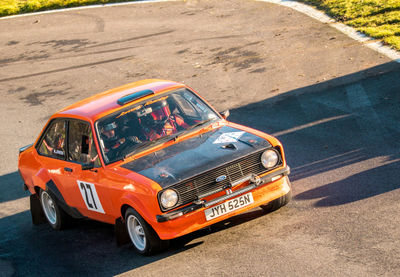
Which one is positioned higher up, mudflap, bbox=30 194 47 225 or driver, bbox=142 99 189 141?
driver, bbox=142 99 189 141

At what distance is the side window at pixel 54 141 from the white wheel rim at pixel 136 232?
65.7 inches

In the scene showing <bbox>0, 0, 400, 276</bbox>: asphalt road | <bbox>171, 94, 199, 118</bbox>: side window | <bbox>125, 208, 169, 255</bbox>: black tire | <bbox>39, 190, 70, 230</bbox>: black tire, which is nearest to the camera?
<bbox>0, 0, 400, 276</bbox>: asphalt road

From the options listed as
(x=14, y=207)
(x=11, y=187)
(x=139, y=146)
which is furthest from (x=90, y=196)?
(x=11, y=187)

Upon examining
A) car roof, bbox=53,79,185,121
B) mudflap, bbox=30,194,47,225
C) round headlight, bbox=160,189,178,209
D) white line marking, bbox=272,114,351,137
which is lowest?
white line marking, bbox=272,114,351,137

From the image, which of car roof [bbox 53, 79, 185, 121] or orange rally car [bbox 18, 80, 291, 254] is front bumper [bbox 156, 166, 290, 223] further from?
car roof [bbox 53, 79, 185, 121]

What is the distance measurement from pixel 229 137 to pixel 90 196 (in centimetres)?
185

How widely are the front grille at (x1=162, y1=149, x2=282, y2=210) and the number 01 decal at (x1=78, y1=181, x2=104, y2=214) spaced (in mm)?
1399

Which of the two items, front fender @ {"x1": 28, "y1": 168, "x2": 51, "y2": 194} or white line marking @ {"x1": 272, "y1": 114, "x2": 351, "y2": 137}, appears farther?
white line marking @ {"x1": 272, "y1": 114, "x2": 351, "y2": 137}

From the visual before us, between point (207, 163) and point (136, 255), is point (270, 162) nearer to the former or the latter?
point (207, 163)

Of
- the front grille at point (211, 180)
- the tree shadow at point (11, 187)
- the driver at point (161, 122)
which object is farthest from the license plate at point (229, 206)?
the tree shadow at point (11, 187)

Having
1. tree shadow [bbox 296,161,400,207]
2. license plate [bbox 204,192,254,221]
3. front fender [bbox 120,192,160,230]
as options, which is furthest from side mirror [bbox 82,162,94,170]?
tree shadow [bbox 296,161,400,207]

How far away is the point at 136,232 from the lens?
7.70 meters

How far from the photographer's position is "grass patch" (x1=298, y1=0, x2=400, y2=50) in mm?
16875

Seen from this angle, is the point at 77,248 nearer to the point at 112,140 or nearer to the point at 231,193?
the point at 112,140
